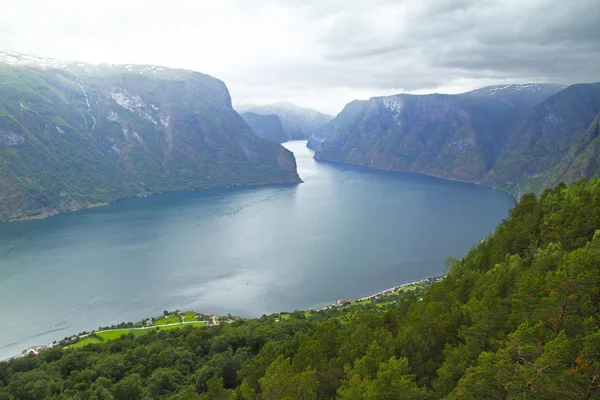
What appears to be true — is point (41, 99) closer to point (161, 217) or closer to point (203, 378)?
point (161, 217)

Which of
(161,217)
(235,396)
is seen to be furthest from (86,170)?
(235,396)

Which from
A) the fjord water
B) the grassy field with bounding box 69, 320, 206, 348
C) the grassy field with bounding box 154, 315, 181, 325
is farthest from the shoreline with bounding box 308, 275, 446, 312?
the grassy field with bounding box 69, 320, 206, 348

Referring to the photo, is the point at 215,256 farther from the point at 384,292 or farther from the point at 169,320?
the point at 384,292

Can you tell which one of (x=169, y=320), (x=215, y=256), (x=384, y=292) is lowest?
(x=384, y=292)

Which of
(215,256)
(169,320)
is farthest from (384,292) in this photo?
(215,256)

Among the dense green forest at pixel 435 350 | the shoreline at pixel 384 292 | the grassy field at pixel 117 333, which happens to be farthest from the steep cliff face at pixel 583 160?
the grassy field at pixel 117 333

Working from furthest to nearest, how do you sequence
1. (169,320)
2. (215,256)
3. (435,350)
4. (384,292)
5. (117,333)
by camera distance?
(215,256), (384,292), (169,320), (117,333), (435,350)

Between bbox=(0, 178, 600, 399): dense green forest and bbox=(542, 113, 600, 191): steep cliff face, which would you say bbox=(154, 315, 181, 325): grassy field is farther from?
bbox=(542, 113, 600, 191): steep cliff face
